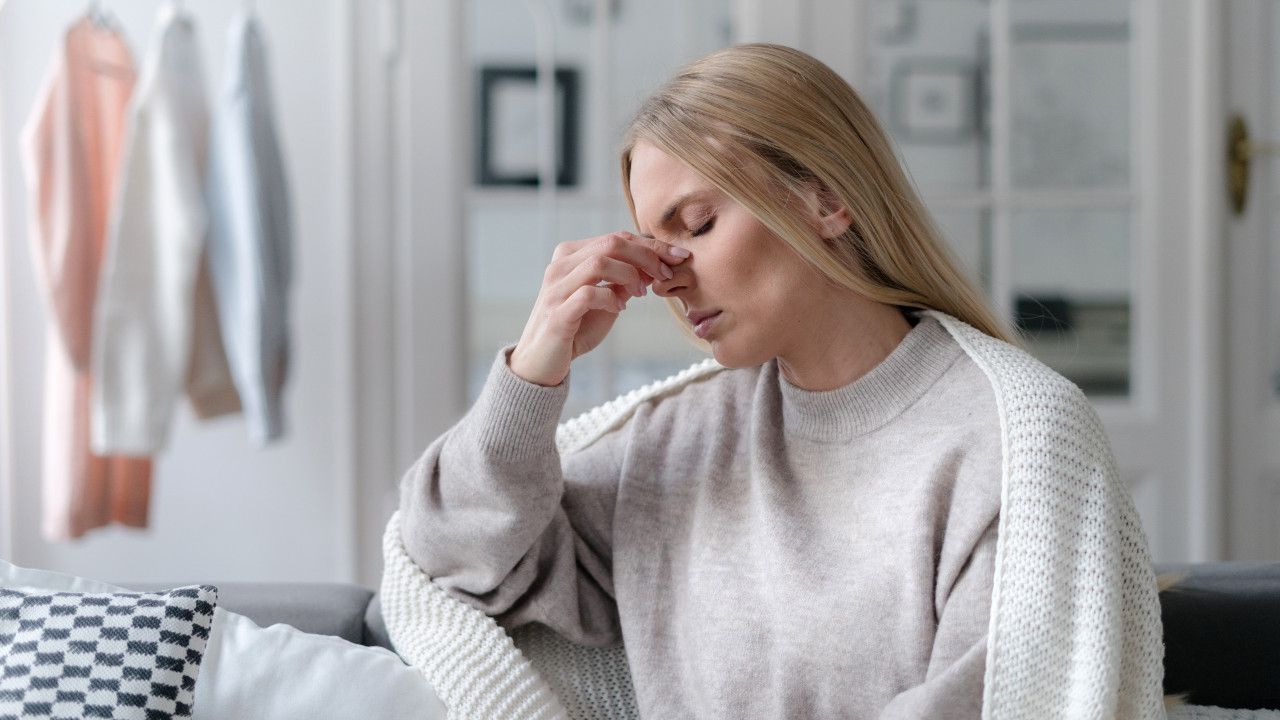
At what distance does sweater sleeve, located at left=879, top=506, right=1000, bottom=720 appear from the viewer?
0.84 m

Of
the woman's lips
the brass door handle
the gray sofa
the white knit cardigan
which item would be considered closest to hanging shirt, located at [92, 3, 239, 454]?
the white knit cardigan

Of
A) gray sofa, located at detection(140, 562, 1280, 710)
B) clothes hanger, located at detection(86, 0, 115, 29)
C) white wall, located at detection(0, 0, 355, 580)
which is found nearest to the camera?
gray sofa, located at detection(140, 562, 1280, 710)

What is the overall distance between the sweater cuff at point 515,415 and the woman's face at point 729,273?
0.16 m

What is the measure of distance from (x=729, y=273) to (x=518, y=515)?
33 cm

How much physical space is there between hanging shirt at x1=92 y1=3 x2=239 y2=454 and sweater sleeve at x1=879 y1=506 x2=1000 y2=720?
5.20 ft

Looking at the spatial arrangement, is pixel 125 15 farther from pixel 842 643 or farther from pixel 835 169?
pixel 842 643

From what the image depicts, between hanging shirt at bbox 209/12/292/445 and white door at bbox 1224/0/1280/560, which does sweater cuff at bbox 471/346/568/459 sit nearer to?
hanging shirt at bbox 209/12/292/445

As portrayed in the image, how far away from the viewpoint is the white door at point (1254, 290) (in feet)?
7.47

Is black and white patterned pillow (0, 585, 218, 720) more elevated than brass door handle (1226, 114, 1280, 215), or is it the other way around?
brass door handle (1226, 114, 1280, 215)

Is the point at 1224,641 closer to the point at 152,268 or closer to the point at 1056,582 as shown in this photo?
the point at 1056,582

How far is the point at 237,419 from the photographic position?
247 cm

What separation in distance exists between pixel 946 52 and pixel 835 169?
1.50m

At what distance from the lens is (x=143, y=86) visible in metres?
1.97

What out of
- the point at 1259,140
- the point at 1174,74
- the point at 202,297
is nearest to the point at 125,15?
the point at 202,297
